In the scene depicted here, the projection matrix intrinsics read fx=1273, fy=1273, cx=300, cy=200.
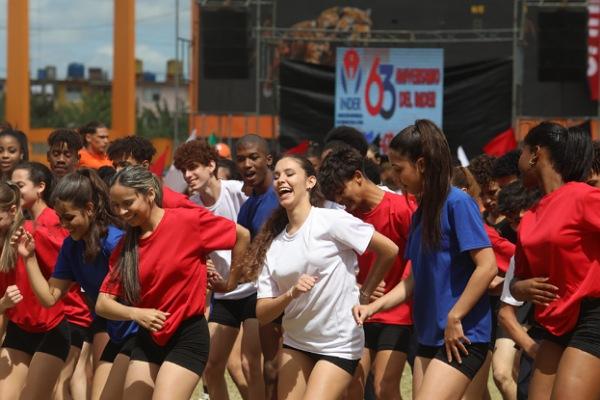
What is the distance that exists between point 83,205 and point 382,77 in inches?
726

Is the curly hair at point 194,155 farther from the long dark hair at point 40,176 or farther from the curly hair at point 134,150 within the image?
the long dark hair at point 40,176

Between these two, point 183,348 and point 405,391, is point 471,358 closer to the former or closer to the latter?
point 183,348

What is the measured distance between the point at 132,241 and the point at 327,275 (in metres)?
1.05

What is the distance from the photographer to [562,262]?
228 inches

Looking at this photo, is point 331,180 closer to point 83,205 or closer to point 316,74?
point 83,205

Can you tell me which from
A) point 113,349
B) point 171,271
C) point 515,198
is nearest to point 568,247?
point 171,271

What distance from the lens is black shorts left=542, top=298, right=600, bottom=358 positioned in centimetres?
570

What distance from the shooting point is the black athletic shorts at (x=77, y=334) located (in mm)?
8617

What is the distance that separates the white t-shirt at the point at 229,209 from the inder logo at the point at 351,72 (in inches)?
598

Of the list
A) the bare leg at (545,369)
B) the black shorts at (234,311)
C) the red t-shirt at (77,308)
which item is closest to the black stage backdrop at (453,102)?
the black shorts at (234,311)

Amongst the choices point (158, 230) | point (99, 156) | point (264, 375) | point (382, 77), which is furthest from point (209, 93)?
point (158, 230)

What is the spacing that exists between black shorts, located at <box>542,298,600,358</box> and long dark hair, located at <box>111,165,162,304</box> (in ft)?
7.18

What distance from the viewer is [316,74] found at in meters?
24.6

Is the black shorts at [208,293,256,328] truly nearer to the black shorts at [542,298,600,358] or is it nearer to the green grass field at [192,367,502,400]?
the green grass field at [192,367,502,400]
